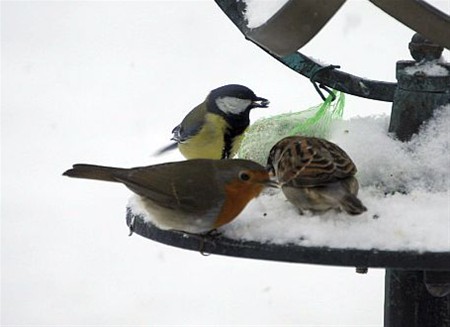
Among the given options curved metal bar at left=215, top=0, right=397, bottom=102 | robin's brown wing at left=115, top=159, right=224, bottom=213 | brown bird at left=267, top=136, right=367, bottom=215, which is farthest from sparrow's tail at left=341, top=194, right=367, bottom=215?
curved metal bar at left=215, top=0, right=397, bottom=102

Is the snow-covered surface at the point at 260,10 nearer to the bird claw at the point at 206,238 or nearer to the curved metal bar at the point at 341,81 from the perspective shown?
the curved metal bar at the point at 341,81

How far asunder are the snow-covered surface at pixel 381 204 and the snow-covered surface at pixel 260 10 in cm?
50

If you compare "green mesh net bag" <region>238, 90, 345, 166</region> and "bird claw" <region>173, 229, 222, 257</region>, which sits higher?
"green mesh net bag" <region>238, 90, 345, 166</region>

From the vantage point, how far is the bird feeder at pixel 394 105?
260 cm

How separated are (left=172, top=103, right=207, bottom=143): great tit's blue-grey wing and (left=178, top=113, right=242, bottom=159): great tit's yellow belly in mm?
22

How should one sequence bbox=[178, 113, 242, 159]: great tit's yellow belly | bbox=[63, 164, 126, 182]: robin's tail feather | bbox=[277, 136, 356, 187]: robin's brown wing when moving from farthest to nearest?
1. bbox=[178, 113, 242, 159]: great tit's yellow belly
2. bbox=[63, 164, 126, 182]: robin's tail feather
3. bbox=[277, 136, 356, 187]: robin's brown wing

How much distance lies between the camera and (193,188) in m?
2.99

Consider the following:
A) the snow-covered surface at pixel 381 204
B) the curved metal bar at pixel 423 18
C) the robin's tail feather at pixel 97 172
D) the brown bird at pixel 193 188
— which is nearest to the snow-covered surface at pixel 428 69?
the snow-covered surface at pixel 381 204

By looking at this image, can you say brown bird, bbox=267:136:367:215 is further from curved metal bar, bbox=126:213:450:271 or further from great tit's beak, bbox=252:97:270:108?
great tit's beak, bbox=252:97:270:108

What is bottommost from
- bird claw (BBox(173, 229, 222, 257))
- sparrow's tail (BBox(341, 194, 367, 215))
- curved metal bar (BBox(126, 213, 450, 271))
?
curved metal bar (BBox(126, 213, 450, 271))

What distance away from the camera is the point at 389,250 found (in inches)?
102

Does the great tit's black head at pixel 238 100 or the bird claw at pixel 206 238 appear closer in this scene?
the bird claw at pixel 206 238

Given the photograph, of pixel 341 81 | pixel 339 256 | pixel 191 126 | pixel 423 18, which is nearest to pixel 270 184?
pixel 339 256

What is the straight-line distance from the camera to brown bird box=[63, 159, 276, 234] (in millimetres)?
2893
